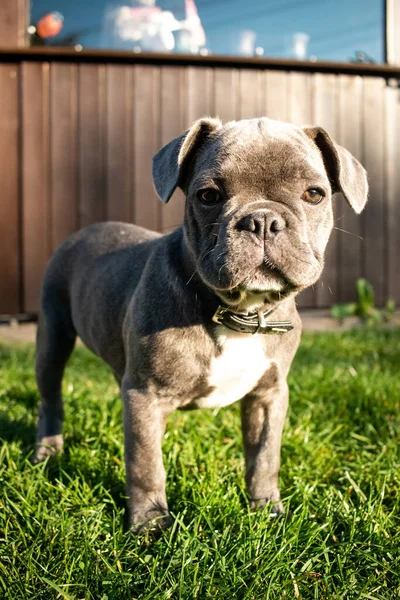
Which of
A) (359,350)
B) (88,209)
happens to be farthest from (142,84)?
(359,350)

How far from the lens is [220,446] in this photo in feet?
11.1

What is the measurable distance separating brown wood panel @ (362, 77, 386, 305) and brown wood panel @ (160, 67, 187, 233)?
2.23m

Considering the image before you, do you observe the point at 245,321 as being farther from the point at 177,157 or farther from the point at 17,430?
the point at 17,430

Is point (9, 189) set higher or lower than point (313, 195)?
higher

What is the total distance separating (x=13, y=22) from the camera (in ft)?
22.2

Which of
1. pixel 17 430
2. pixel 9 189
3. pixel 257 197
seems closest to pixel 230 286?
pixel 257 197

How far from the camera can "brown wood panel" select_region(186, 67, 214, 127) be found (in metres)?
7.21

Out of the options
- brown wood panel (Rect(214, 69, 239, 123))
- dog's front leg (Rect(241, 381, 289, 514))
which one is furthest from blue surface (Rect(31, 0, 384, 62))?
dog's front leg (Rect(241, 381, 289, 514))

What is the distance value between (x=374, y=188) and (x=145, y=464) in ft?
19.8

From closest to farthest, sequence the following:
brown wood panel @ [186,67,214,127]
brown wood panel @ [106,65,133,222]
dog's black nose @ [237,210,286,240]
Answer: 1. dog's black nose @ [237,210,286,240]
2. brown wood panel @ [106,65,133,222]
3. brown wood panel @ [186,67,214,127]

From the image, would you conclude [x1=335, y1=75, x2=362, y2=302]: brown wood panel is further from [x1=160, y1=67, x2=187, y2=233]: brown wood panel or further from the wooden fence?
[x1=160, y1=67, x2=187, y2=233]: brown wood panel

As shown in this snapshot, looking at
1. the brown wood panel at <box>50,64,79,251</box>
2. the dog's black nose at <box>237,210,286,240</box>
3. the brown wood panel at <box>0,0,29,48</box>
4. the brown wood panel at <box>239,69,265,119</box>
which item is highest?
the brown wood panel at <box>0,0,29,48</box>

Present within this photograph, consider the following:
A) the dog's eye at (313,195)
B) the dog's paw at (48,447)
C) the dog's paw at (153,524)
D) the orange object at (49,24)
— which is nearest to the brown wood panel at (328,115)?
the orange object at (49,24)

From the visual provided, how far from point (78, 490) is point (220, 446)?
3.08 feet
